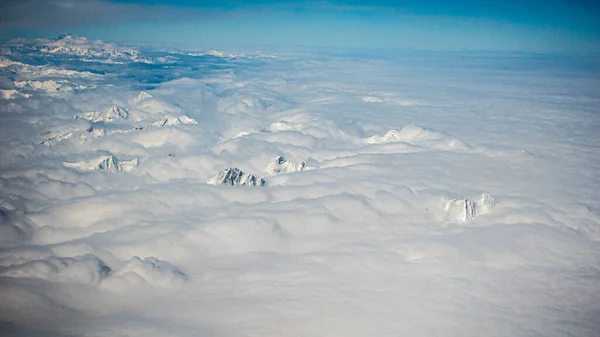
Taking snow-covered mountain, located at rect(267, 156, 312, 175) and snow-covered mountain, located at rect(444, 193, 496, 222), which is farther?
snow-covered mountain, located at rect(267, 156, 312, 175)

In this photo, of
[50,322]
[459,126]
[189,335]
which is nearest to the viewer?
[189,335]

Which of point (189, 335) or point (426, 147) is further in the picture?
point (426, 147)

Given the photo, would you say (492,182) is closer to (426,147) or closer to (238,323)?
(426,147)

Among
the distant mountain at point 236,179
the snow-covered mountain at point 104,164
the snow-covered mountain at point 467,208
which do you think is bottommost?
the snow-covered mountain at point 104,164

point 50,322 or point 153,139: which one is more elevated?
point 153,139

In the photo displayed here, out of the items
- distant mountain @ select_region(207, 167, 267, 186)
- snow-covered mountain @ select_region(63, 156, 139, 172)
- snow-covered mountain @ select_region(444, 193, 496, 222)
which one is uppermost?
snow-covered mountain @ select_region(444, 193, 496, 222)

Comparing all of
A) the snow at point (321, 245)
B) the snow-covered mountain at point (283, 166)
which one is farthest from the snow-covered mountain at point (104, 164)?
the snow-covered mountain at point (283, 166)

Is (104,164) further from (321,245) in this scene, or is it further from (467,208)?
(467,208)

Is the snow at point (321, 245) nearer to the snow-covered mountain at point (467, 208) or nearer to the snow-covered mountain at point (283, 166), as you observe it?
the snow-covered mountain at point (467, 208)

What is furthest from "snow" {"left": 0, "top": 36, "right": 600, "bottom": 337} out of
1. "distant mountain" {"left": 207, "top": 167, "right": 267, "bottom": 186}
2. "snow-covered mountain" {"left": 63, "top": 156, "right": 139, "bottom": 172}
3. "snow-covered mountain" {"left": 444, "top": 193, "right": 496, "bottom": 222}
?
"snow-covered mountain" {"left": 63, "top": 156, "right": 139, "bottom": 172}

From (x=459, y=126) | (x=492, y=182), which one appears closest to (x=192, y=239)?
(x=492, y=182)

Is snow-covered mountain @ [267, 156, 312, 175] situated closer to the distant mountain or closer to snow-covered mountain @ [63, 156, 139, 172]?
the distant mountain
